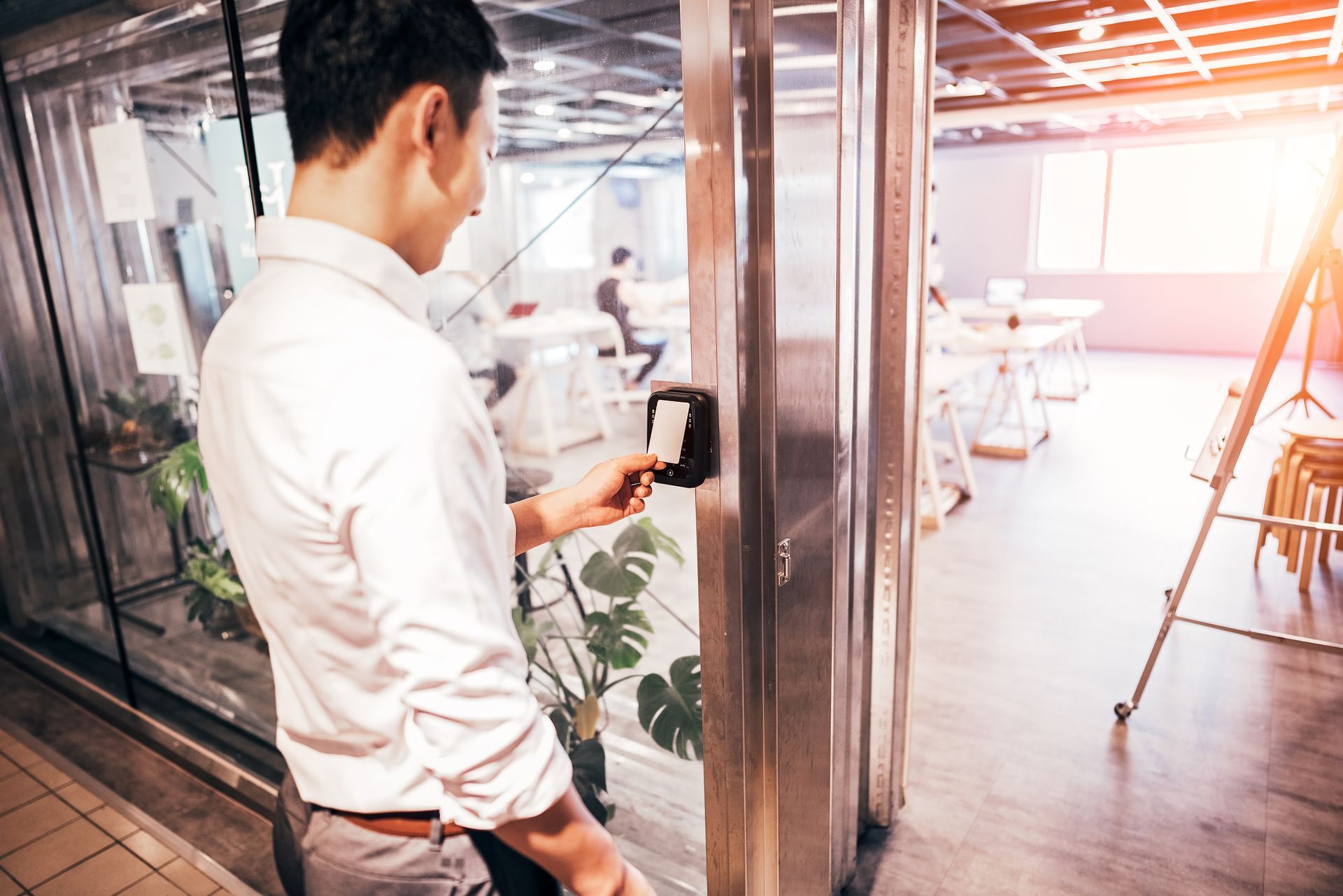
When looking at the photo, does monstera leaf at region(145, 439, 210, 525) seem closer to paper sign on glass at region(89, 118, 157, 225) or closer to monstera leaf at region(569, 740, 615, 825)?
paper sign on glass at region(89, 118, 157, 225)

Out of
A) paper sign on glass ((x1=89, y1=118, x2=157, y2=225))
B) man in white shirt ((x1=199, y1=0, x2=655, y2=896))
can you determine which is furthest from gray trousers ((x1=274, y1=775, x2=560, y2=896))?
paper sign on glass ((x1=89, y1=118, x2=157, y2=225))

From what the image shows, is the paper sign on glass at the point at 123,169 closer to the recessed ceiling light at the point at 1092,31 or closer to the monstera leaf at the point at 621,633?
the monstera leaf at the point at 621,633

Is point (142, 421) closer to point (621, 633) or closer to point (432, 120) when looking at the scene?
point (621, 633)

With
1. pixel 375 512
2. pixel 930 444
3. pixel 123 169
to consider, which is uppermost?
pixel 123 169

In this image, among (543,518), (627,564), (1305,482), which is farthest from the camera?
(1305,482)

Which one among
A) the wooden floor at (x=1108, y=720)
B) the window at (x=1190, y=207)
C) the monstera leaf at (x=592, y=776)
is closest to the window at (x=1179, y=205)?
the window at (x=1190, y=207)

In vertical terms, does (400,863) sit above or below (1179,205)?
below

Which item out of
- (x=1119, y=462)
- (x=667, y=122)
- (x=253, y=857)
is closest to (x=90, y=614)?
(x=253, y=857)

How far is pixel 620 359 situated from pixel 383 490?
83cm

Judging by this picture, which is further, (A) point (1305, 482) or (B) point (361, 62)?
(A) point (1305, 482)

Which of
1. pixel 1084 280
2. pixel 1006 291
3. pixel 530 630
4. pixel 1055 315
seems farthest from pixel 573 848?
pixel 1084 280

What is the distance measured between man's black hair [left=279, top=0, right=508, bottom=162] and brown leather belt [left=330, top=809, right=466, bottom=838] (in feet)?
2.01

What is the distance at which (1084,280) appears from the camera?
10.0 meters

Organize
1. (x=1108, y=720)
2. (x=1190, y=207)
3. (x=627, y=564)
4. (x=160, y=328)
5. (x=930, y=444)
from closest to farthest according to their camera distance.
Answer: (x=627, y=564), (x=160, y=328), (x=1108, y=720), (x=930, y=444), (x=1190, y=207)
